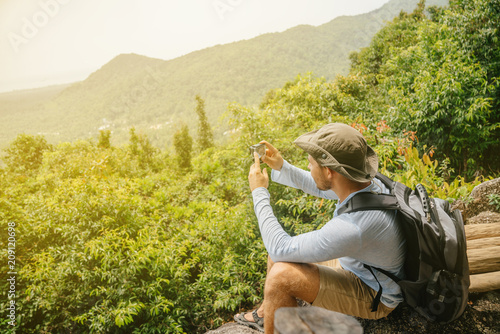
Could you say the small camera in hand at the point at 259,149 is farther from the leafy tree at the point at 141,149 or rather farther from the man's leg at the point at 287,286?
the leafy tree at the point at 141,149

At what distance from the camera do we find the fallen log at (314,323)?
0.80 metres

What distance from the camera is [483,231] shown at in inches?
97.4

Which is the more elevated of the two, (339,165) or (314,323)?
(339,165)

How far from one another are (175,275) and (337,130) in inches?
132

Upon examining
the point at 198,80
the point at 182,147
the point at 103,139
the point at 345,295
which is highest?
the point at 198,80

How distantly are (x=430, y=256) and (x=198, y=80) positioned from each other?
109366 mm

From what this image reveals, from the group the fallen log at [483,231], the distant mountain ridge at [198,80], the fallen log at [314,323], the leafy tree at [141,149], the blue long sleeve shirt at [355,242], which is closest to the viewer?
the fallen log at [314,323]

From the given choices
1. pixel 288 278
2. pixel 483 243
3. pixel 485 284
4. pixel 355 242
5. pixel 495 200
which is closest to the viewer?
pixel 355 242

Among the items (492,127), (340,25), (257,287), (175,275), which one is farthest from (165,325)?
(340,25)

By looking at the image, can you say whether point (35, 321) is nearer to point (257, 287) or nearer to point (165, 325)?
point (165, 325)

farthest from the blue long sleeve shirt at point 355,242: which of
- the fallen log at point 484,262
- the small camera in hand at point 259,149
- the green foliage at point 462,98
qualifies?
the green foliage at point 462,98

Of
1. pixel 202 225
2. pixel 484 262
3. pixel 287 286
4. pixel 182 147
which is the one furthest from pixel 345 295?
pixel 182 147

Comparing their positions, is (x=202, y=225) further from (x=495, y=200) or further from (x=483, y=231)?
(x=495, y=200)

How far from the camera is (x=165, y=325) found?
3.50 metres
